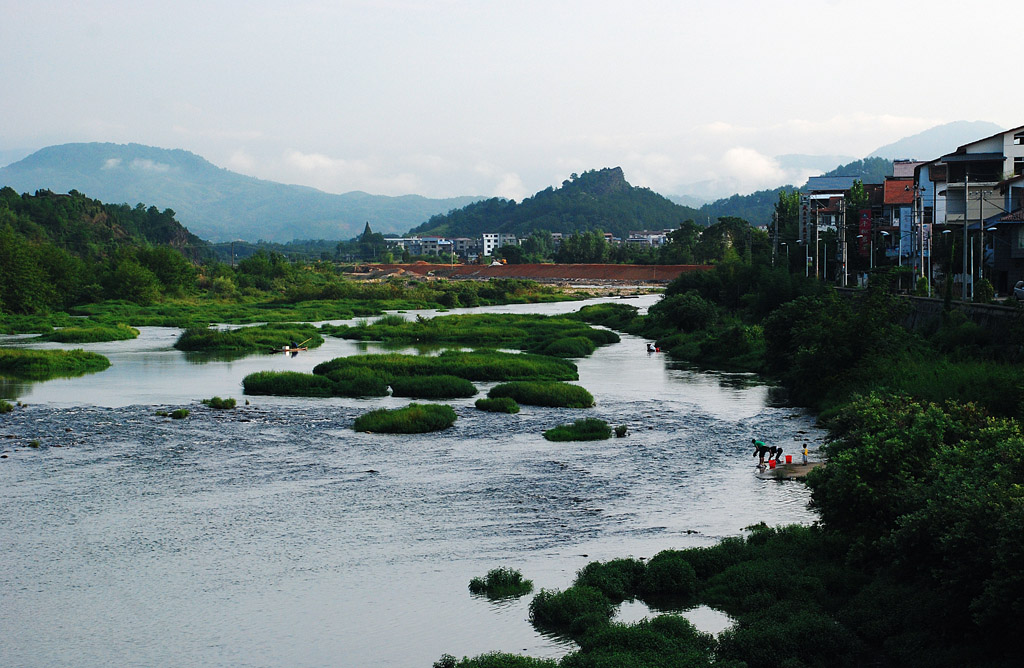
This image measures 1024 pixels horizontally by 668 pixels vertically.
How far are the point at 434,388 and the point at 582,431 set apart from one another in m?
11.9

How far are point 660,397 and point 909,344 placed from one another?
34.4ft

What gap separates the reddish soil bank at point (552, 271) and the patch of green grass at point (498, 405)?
116043 mm

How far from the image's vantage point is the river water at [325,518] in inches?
685

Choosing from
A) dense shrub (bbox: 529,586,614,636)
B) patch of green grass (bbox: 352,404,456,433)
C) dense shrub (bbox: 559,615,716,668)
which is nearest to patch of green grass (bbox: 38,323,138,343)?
patch of green grass (bbox: 352,404,456,433)

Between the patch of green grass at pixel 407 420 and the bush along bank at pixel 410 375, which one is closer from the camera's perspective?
the patch of green grass at pixel 407 420

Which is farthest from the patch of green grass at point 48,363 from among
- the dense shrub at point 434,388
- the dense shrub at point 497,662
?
the dense shrub at point 497,662

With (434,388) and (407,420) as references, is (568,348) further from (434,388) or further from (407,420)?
(407,420)

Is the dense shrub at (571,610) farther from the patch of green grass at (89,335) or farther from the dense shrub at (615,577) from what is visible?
the patch of green grass at (89,335)

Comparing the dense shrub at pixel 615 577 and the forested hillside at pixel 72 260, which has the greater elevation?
the forested hillside at pixel 72 260

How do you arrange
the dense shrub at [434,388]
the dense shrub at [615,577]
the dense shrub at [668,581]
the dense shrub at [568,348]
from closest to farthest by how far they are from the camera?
the dense shrub at [615,577] → the dense shrub at [668,581] → the dense shrub at [434,388] → the dense shrub at [568,348]

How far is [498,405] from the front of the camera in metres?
39.9

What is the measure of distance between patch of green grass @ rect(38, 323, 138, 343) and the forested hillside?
22.1 metres

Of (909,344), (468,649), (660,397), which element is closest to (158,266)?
(660,397)

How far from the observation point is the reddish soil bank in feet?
532
